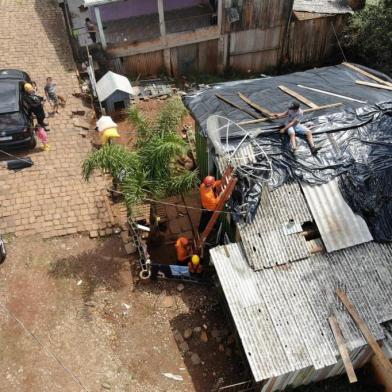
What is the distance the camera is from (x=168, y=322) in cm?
1050

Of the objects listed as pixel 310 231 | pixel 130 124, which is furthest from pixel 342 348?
pixel 130 124

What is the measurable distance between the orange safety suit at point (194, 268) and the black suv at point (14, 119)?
280 inches

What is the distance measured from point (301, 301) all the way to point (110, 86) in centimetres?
1082

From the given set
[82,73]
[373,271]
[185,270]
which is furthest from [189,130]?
[373,271]

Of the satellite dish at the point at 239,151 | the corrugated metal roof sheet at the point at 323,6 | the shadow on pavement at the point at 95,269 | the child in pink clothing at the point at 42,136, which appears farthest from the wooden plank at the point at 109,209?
the corrugated metal roof sheet at the point at 323,6

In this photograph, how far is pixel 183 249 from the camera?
1109cm

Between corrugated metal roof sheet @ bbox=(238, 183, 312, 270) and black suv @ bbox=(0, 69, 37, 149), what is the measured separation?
834 centimetres

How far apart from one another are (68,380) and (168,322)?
2.66 meters

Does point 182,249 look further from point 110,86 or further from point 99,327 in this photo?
point 110,86

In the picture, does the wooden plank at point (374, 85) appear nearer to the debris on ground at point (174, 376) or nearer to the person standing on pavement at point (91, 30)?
the debris on ground at point (174, 376)

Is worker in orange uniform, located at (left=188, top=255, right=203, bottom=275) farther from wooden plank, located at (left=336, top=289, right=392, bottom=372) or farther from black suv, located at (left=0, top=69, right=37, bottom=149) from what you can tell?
black suv, located at (left=0, top=69, right=37, bottom=149)

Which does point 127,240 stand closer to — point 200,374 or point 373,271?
point 200,374

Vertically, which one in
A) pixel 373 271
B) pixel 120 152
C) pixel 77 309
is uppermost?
pixel 120 152

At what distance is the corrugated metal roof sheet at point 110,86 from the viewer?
50.6 feet
